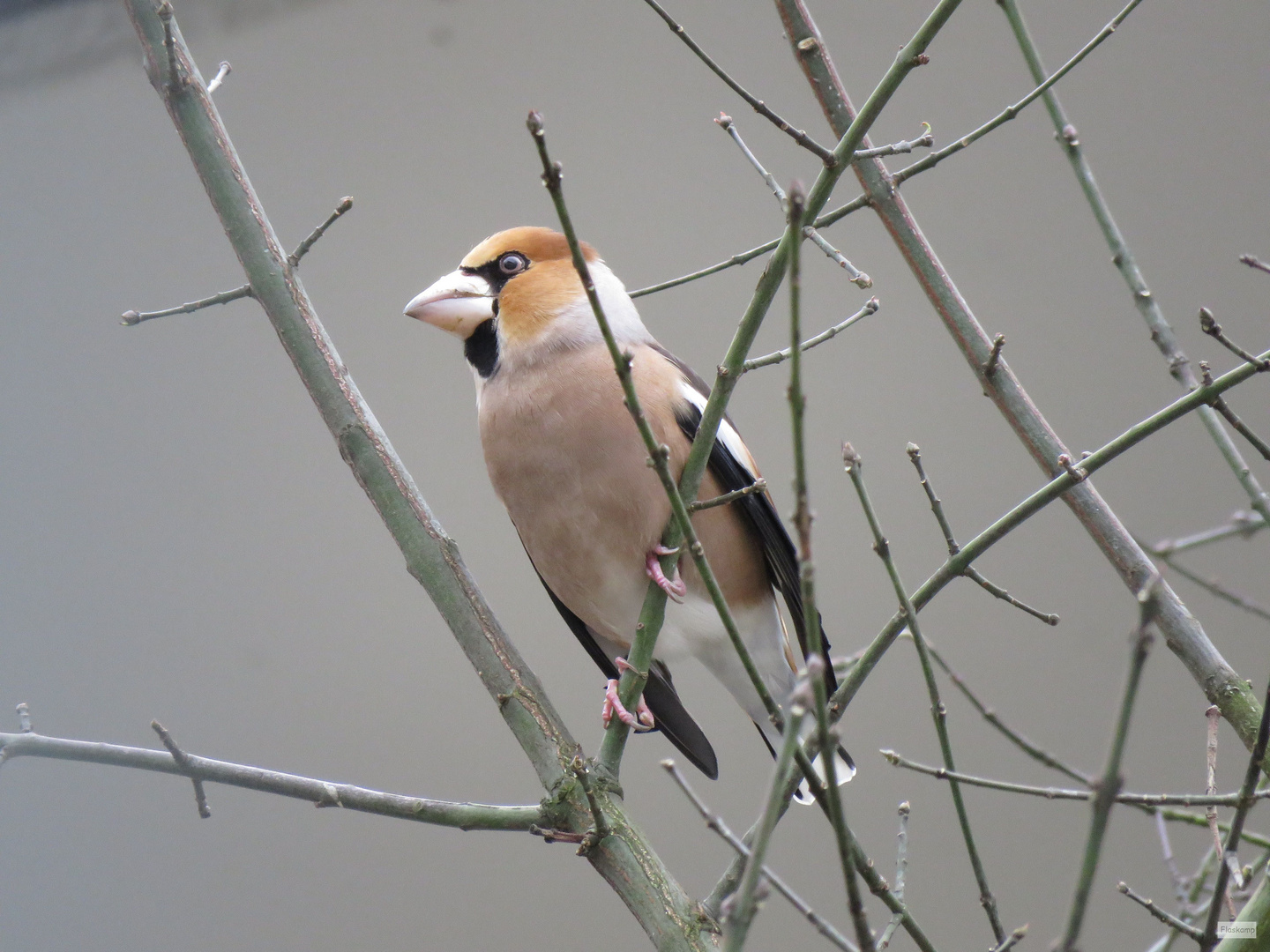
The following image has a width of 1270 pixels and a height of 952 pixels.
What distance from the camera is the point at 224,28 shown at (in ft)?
8.91

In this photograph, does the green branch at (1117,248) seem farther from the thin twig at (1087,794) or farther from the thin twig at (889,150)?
the thin twig at (1087,794)

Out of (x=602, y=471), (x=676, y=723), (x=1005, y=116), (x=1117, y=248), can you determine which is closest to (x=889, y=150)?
(x=1005, y=116)

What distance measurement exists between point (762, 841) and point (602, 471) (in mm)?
762

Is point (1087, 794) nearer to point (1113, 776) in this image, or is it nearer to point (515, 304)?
point (1113, 776)

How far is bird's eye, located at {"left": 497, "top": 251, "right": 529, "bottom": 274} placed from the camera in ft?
4.46

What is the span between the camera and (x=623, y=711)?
833mm

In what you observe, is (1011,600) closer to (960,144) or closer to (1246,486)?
(1246,486)

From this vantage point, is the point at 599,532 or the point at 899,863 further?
the point at 599,532

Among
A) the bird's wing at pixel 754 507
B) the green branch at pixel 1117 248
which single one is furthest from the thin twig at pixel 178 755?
the green branch at pixel 1117 248

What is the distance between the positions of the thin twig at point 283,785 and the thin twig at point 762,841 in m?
0.42

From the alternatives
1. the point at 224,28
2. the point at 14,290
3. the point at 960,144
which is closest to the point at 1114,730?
the point at 960,144

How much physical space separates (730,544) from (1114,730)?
0.91m

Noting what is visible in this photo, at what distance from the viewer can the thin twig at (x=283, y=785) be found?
85 centimetres

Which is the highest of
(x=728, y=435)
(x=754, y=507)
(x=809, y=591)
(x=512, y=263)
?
(x=512, y=263)
